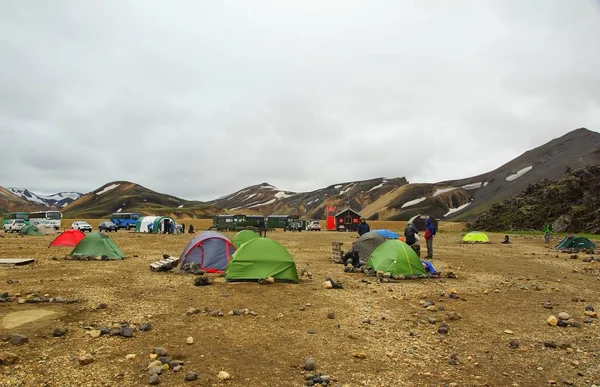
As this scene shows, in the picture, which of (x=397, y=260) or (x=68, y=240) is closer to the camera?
(x=397, y=260)

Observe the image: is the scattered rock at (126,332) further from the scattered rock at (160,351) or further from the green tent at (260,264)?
the green tent at (260,264)

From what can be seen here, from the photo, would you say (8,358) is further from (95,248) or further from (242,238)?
(242,238)

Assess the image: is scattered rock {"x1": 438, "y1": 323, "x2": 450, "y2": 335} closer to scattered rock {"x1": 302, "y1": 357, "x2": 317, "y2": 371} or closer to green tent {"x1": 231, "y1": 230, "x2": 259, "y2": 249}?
scattered rock {"x1": 302, "y1": 357, "x2": 317, "y2": 371}

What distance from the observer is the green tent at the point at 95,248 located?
23.4 m

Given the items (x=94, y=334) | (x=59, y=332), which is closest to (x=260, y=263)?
(x=94, y=334)

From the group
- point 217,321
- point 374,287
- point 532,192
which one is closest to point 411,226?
point 374,287

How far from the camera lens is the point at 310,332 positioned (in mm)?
9688

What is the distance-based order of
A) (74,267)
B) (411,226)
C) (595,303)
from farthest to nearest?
(411,226) < (74,267) < (595,303)

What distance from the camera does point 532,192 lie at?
306 ft

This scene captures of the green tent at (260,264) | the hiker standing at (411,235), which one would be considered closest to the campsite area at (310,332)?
the green tent at (260,264)

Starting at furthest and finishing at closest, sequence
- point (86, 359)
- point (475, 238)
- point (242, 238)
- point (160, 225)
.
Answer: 1. point (160, 225)
2. point (475, 238)
3. point (242, 238)
4. point (86, 359)

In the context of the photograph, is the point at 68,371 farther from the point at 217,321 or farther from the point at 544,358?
the point at 544,358

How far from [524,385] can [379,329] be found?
149 inches

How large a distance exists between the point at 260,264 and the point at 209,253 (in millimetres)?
4062
